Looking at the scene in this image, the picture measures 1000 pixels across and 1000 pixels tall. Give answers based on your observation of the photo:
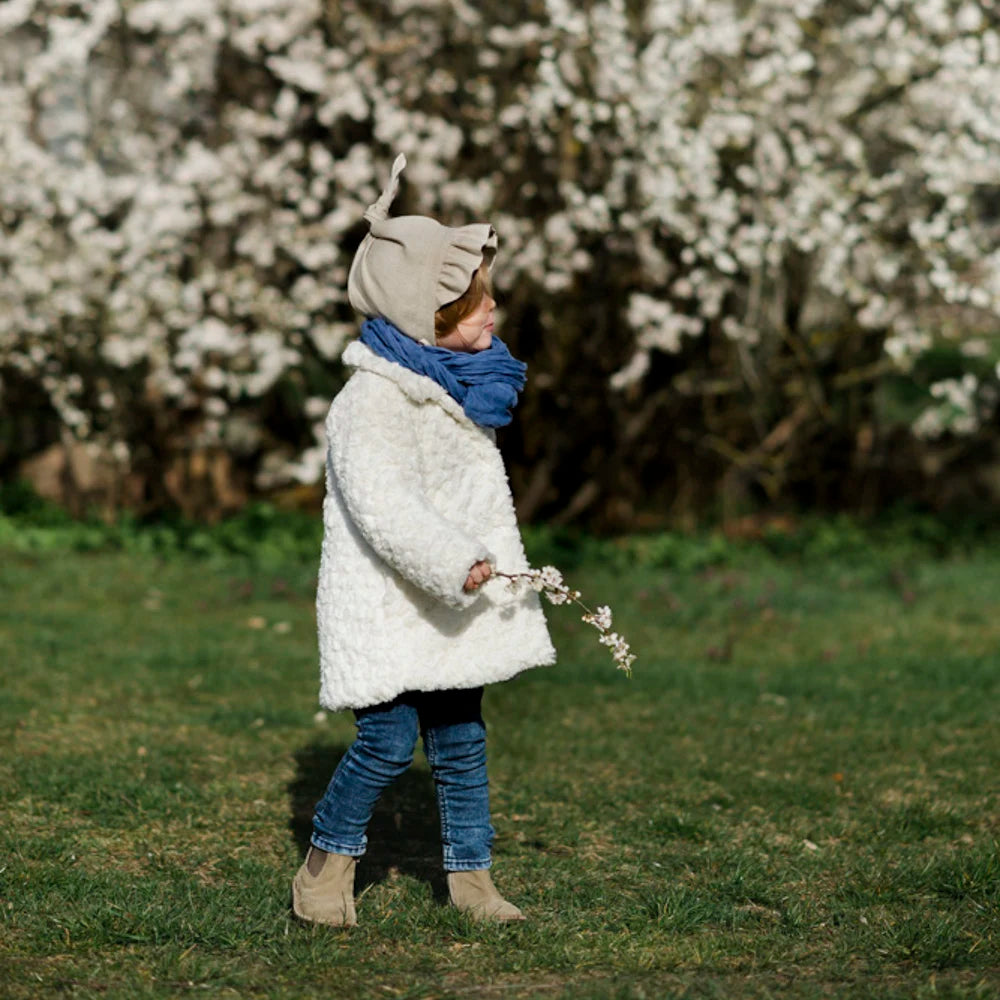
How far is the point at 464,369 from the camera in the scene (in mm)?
4016

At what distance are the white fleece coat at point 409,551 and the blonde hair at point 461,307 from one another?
0.58ft

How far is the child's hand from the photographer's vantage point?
3775 millimetres

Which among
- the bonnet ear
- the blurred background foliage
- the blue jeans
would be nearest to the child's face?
the bonnet ear

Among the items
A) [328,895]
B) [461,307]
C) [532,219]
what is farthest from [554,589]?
[532,219]

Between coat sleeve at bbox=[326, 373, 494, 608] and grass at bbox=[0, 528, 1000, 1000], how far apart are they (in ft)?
3.02

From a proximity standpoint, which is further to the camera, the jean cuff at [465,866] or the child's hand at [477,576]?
the jean cuff at [465,866]

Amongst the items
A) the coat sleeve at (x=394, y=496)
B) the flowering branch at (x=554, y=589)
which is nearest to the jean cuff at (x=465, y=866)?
the flowering branch at (x=554, y=589)

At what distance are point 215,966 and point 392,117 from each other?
717cm

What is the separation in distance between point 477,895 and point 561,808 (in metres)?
1.22

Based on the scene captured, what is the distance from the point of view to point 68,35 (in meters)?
10.0

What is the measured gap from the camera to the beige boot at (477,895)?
13.5 feet

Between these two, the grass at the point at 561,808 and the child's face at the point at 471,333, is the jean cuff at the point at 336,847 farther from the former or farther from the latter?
the child's face at the point at 471,333

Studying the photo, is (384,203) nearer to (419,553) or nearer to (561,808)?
(419,553)

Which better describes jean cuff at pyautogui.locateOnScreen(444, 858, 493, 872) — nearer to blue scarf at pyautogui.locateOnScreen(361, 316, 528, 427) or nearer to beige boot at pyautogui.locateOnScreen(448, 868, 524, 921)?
beige boot at pyautogui.locateOnScreen(448, 868, 524, 921)
